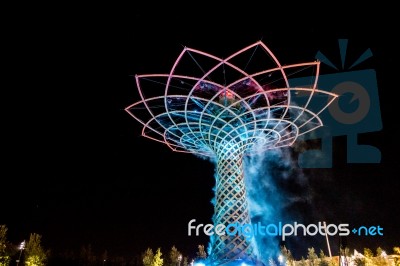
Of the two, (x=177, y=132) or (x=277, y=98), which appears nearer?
(x=277, y=98)

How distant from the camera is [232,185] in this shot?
→ 23766mm

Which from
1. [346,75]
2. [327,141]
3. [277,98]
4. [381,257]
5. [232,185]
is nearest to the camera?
[346,75]

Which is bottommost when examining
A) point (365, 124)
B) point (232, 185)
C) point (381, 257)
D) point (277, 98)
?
point (381, 257)

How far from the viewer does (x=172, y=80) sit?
19.7 metres

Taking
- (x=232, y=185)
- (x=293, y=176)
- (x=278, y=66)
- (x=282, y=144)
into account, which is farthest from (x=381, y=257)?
(x=278, y=66)

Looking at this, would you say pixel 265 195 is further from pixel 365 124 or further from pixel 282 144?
pixel 365 124

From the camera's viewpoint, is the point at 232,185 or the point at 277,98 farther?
the point at 232,185

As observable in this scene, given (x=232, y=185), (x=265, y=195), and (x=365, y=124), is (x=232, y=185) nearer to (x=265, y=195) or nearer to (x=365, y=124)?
(x=365, y=124)

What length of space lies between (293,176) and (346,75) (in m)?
19.2

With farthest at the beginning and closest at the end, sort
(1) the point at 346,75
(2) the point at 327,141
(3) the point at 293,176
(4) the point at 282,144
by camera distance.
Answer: (3) the point at 293,176
(4) the point at 282,144
(2) the point at 327,141
(1) the point at 346,75

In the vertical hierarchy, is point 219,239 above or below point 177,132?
below

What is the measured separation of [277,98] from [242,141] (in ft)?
14.3

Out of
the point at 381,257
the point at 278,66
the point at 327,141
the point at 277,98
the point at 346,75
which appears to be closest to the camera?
the point at 278,66

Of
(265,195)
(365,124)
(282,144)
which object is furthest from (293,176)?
(365,124)
